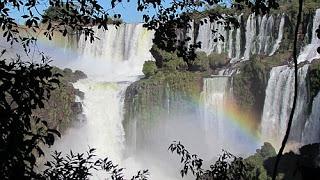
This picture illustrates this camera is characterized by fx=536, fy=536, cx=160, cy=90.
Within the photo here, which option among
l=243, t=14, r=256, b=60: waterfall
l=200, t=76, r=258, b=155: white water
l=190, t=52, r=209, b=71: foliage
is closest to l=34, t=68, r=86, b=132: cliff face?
l=190, t=52, r=209, b=71: foliage

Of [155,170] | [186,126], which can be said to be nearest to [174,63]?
[186,126]

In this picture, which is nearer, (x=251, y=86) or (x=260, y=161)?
(x=260, y=161)

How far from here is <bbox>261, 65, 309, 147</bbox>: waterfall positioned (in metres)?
22.9

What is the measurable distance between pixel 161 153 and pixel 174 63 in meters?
5.67

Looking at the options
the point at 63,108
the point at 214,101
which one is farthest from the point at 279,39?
the point at 63,108

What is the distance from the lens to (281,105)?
24.0m

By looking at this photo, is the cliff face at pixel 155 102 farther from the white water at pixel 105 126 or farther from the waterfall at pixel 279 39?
the waterfall at pixel 279 39

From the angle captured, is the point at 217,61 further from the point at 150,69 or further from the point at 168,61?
the point at 150,69

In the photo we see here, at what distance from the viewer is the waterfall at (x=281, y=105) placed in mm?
22891

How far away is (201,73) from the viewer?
97.3 feet

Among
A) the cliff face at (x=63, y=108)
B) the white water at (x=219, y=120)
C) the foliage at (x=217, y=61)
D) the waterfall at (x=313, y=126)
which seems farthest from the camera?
the foliage at (x=217, y=61)

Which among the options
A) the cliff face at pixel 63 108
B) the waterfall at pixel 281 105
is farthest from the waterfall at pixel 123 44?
the waterfall at pixel 281 105

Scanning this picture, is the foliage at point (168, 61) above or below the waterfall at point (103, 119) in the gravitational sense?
A: above

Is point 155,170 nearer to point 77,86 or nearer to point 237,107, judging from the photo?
point 237,107
